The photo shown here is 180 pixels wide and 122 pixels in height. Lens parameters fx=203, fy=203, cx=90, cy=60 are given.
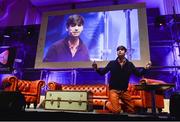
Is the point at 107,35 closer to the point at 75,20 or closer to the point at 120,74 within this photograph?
the point at 75,20

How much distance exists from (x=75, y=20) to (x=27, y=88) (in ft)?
7.55

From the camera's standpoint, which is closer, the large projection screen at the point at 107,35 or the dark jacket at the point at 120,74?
the dark jacket at the point at 120,74

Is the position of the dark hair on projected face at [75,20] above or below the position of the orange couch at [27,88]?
above

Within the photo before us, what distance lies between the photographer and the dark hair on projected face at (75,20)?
5770 mm

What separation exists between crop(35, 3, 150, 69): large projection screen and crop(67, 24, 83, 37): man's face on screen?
13 cm

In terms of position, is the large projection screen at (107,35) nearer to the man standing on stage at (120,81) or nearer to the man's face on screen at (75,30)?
the man's face on screen at (75,30)

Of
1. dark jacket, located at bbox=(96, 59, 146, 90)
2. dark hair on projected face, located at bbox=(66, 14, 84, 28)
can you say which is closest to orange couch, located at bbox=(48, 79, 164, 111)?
dark jacket, located at bbox=(96, 59, 146, 90)

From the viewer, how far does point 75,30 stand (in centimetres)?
573

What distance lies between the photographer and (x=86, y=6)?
6418 millimetres

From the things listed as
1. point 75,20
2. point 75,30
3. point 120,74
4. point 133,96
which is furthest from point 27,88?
point 120,74

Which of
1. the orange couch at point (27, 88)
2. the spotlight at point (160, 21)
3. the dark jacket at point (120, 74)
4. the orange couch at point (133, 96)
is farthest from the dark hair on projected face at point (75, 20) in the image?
the dark jacket at point (120, 74)

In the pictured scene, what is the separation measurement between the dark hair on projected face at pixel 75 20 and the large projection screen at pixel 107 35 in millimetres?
99

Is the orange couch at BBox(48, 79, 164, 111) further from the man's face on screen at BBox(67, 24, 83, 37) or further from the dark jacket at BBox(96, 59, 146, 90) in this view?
the man's face on screen at BBox(67, 24, 83, 37)

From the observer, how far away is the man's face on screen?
5680 millimetres
